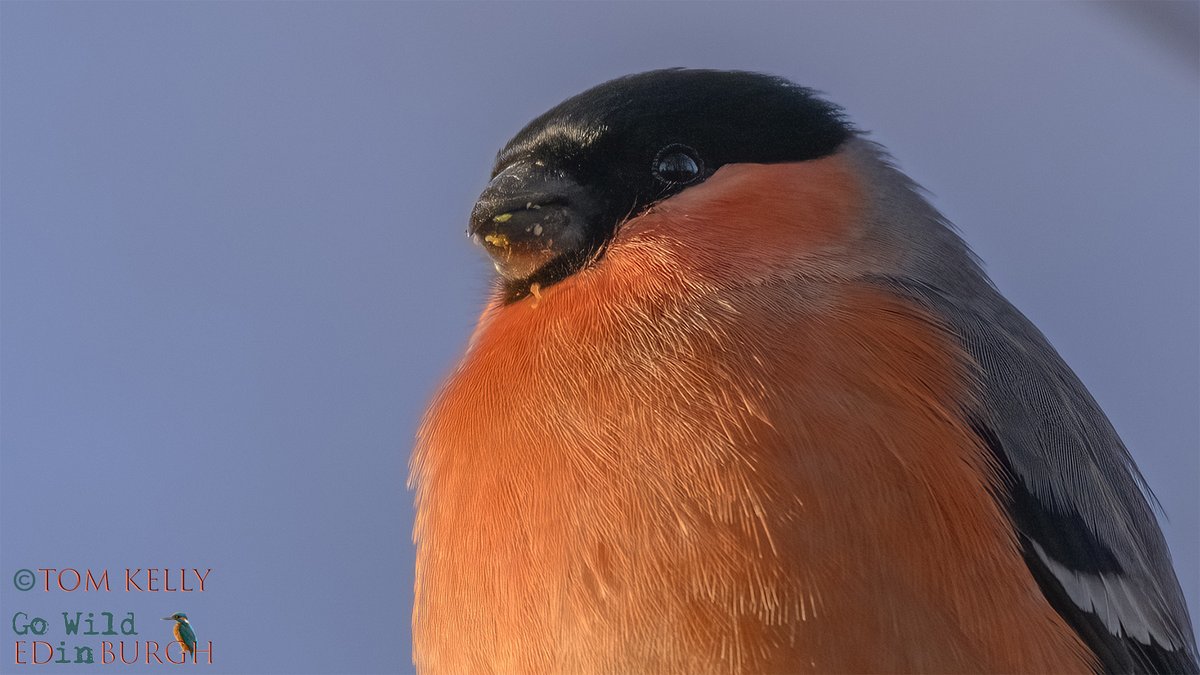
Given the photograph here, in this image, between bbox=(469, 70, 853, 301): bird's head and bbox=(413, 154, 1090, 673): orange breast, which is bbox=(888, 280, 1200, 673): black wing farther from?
bbox=(469, 70, 853, 301): bird's head

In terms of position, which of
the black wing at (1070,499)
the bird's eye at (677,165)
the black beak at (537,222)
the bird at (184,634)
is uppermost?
the bird's eye at (677,165)

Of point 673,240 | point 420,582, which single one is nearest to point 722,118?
point 673,240

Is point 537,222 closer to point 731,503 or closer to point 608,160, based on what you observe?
point 608,160

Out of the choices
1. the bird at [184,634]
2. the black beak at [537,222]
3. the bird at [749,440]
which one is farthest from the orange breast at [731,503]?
the bird at [184,634]

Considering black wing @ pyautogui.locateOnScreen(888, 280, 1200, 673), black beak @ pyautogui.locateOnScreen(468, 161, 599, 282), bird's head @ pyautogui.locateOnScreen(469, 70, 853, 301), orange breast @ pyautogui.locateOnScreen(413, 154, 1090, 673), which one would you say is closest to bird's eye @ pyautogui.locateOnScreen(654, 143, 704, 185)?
bird's head @ pyautogui.locateOnScreen(469, 70, 853, 301)

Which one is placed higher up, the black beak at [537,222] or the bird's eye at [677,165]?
the bird's eye at [677,165]

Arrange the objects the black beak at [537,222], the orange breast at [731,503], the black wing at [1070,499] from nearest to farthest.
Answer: the orange breast at [731,503], the black wing at [1070,499], the black beak at [537,222]

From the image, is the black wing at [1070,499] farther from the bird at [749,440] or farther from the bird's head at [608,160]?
the bird's head at [608,160]

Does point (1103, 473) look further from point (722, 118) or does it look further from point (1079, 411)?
point (722, 118)
